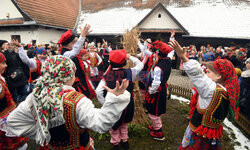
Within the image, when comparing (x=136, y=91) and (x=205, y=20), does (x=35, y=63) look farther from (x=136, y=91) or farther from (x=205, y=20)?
(x=205, y=20)

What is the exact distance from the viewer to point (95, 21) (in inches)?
661

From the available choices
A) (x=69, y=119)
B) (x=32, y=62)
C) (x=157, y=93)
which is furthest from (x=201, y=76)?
(x=32, y=62)

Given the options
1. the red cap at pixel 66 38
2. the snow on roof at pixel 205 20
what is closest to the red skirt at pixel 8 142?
the red cap at pixel 66 38

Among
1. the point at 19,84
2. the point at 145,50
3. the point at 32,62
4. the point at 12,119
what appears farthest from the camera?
the point at 19,84

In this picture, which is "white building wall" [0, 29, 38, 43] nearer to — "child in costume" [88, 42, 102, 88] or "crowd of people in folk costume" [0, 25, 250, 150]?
"child in costume" [88, 42, 102, 88]

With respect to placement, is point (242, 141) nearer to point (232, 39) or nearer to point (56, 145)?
point (56, 145)

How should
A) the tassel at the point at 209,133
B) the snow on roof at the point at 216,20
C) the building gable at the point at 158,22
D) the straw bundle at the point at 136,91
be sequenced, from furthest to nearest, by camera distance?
the building gable at the point at 158,22 → the snow on roof at the point at 216,20 → the straw bundle at the point at 136,91 → the tassel at the point at 209,133

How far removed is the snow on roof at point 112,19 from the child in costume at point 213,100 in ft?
42.4

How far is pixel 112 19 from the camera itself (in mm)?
16250

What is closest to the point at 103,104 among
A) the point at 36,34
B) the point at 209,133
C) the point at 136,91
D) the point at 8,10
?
the point at 209,133

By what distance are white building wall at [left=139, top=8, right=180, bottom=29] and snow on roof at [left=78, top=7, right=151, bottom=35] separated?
1.05 meters

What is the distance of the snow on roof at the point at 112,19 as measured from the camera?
1509cm

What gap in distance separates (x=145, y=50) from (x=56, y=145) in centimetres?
355

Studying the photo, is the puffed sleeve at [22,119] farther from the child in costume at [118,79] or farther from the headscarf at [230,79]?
the headscarf at [230,79]
